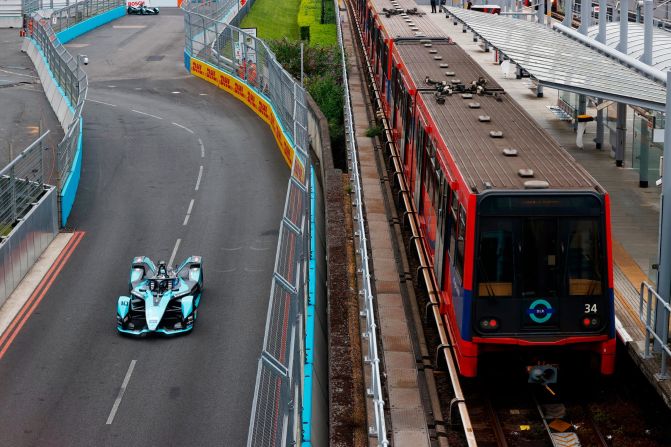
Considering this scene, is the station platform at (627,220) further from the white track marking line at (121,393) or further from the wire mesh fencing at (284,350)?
the white track marking line at (121,393)

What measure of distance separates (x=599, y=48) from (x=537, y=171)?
1489 cm

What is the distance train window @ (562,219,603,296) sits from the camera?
48.1ft

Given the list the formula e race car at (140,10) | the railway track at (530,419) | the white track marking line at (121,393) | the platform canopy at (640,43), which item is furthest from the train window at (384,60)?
the formula e race car at (140,10)

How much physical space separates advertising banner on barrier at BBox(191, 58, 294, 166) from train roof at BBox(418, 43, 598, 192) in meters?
10.2

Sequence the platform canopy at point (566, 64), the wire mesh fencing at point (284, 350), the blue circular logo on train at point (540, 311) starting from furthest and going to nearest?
the platform canopy at point (566, 64)
the blue circular logo on train at point (540, 311)
the wire mesh fencing at point (284, 350)

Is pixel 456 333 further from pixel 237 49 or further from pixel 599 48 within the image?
pixel 237 49

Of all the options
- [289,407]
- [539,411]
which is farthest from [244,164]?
[289,407]

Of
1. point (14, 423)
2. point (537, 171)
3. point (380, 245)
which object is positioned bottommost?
point (14, 423)

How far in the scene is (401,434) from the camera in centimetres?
1413

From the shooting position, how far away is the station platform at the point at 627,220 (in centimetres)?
1619

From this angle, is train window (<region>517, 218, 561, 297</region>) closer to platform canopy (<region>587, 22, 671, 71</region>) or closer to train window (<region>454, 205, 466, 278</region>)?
train window (<region>454, 205, 466, 278</region>)

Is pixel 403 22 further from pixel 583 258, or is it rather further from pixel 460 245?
pixel 583 258

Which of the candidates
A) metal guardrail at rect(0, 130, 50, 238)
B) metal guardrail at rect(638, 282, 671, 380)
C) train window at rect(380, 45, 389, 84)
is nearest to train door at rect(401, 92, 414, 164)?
train window at rect(380, 45, 389, 84)

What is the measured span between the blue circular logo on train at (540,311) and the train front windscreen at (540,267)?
12mm
